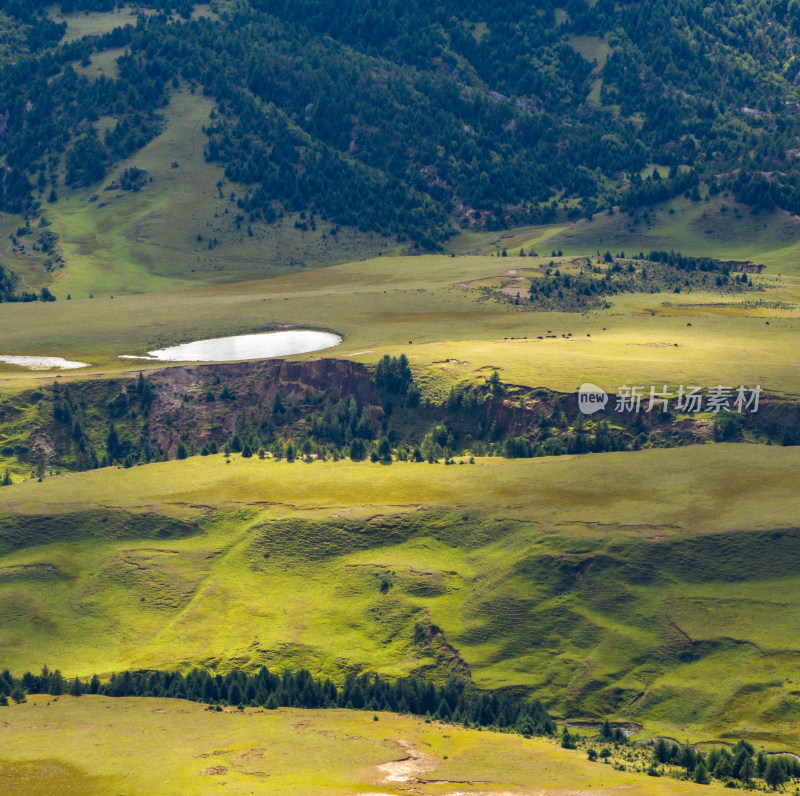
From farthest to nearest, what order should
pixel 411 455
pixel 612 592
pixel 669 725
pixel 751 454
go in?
pixel 411 455 < pixel 751 454 < pixel 612 592 < pixel 669 725

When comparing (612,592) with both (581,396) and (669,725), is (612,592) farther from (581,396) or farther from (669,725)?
(581,396)

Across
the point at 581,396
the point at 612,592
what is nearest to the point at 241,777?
the point at 612,592

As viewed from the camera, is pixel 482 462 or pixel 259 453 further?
pixel 259 453
